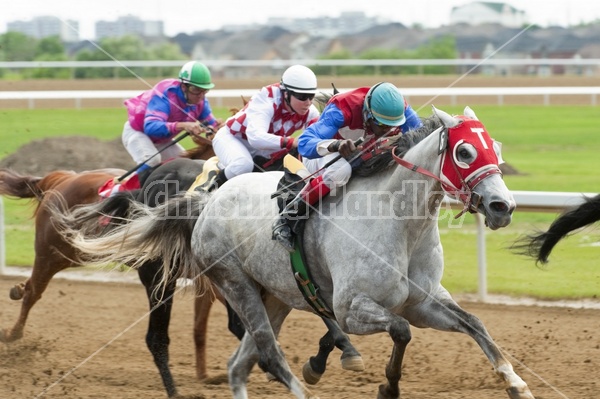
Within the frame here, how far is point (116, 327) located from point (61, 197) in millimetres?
1111

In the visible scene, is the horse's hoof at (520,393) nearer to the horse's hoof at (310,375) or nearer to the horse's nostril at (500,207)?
the horse's nostril at (500,207)

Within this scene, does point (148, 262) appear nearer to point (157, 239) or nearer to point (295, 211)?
point (157, 239)

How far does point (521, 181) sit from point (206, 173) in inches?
291

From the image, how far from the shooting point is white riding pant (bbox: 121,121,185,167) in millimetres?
6863

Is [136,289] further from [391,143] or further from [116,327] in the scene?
[391,143]

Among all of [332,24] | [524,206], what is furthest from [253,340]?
[332,24]

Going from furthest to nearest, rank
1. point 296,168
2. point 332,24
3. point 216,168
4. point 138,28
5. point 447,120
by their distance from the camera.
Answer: point 332,24, point 138,28, point 216,168, point 296,168, point 447,120

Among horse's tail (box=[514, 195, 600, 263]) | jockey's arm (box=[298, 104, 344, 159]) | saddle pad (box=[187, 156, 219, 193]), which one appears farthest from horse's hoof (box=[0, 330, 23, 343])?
horse's tail (box=[514, 195, 600, 263])

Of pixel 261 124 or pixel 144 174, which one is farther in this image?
pixel 144 174

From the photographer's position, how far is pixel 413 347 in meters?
6.36

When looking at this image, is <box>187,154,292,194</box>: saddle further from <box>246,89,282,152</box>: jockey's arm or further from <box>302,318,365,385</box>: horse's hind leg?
<box>302,318,365,385</box>: horse's hind leg

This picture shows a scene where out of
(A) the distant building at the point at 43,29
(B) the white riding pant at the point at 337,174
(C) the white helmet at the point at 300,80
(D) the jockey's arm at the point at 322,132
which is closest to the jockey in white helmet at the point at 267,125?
(C) the white helmet at the point at 300,80

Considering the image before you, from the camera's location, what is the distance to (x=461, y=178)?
4039 millimetres

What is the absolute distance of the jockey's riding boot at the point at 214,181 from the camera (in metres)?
5.79
